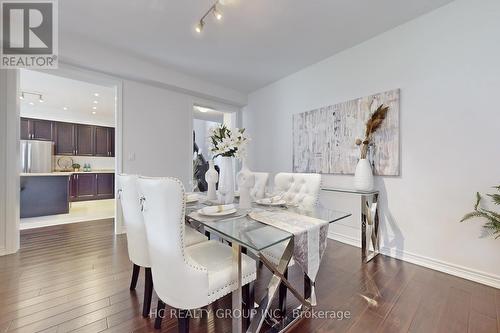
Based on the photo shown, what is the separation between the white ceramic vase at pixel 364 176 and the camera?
250 cm

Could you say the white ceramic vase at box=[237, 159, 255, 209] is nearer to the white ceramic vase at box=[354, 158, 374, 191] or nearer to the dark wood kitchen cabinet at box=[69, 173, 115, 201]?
the white ceramic vase at box=[354, 158, 374, 191]

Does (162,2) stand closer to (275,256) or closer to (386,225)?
(275,256)

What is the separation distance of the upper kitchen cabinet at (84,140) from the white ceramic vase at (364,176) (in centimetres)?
740

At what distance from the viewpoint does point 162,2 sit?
2.11 meters

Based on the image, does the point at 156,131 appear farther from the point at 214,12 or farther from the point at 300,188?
the point at 300,188

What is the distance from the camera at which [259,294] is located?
1.78 m

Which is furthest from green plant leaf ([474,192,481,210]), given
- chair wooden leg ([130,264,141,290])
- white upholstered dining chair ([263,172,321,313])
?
chair wooden leg ([130,264,141,290])

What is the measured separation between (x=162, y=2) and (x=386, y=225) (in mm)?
3487

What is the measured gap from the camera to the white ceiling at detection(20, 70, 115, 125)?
13.1ft

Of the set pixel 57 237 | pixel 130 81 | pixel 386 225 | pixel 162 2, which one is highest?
pixel 162 2

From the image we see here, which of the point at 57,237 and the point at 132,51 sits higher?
the point at 132,51

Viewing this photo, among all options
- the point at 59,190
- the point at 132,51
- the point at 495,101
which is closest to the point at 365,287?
the point at 495,101

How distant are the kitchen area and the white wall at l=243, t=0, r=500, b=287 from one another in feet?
16.0

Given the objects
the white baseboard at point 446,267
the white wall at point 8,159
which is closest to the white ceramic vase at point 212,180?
the white baseboard at point 446,267
